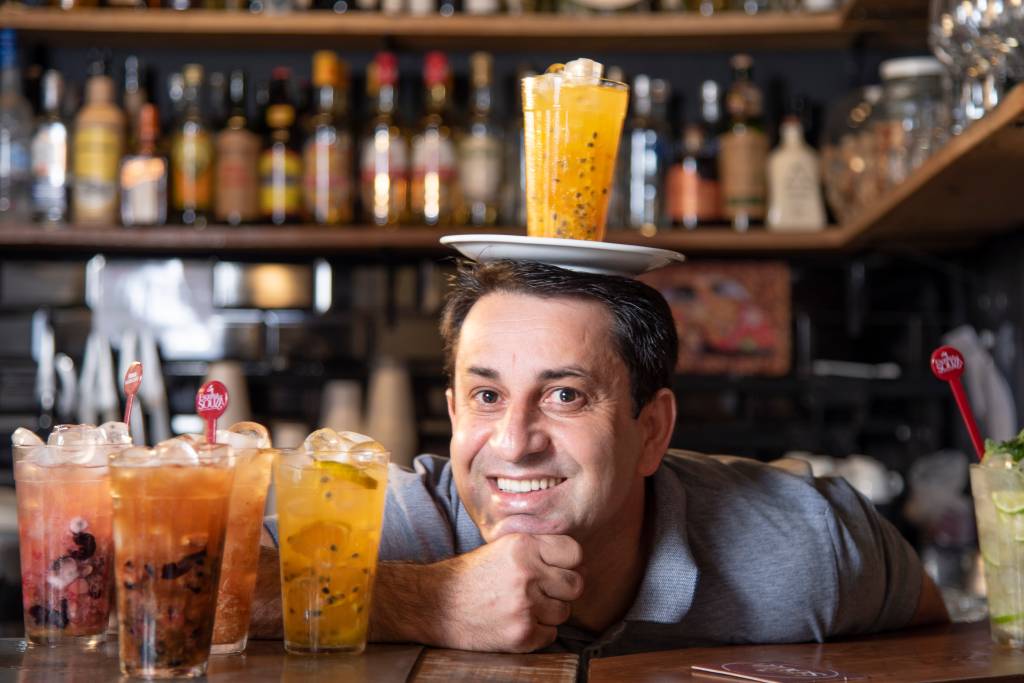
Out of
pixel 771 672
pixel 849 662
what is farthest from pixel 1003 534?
pixel 771 672

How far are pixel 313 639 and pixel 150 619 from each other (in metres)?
0.16

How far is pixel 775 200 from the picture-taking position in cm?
260

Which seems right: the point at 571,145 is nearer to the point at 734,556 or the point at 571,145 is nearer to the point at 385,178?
the point at 734,556

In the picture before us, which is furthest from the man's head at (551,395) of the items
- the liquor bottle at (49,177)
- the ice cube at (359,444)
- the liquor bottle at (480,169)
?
the liquor bottle at (49,177)

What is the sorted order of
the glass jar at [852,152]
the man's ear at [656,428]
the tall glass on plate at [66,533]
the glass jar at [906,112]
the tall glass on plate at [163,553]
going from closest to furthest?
the tall glass on plate at [163,553], the tall glass on plate at [66,533], the man's ear at [656,428], the glass jar at [906,112], the glass jar at [852,152]

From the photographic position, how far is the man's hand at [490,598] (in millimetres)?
1111

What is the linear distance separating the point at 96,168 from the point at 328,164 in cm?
47

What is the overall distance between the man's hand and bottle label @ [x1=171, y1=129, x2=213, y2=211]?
1596mm

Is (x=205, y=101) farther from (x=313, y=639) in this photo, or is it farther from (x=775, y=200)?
(x=313, y=639)

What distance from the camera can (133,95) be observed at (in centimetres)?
269

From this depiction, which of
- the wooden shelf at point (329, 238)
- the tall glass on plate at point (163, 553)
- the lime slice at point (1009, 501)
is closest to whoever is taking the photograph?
the tall glass on plate at point (163, 553)

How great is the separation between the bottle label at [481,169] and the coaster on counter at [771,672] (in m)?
1.62

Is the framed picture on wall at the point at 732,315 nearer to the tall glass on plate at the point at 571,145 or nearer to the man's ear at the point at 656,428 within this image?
the man's ear at the point at 656,428

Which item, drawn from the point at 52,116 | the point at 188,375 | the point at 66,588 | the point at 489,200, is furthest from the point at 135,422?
the point at 66,588
